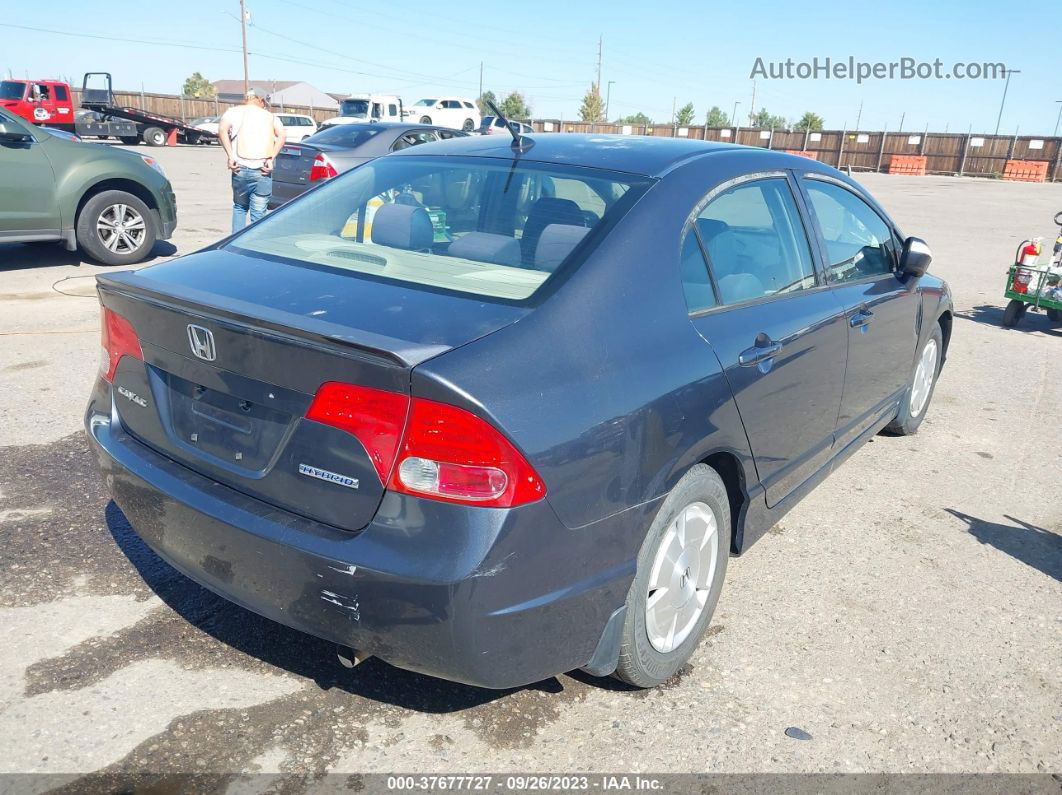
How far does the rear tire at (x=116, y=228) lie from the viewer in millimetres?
8688

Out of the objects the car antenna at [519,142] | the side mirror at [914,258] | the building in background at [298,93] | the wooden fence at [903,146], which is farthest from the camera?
the building in background at [298,93]

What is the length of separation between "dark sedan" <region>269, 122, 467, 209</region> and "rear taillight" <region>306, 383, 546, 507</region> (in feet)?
30.5

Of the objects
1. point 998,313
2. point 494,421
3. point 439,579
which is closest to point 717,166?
point 494,421

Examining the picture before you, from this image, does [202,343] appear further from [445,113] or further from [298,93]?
[298,93]

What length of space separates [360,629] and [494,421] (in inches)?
25.4

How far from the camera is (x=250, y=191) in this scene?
909 cm

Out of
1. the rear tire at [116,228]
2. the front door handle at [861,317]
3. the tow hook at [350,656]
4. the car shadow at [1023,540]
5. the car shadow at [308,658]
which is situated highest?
the front door handle at [861,317]

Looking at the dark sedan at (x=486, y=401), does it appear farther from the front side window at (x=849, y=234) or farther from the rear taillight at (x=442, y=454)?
the front side window at (x=849, y=234)

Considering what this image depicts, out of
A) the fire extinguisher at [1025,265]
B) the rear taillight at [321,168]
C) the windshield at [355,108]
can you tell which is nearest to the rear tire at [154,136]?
the windshield at [355,108]

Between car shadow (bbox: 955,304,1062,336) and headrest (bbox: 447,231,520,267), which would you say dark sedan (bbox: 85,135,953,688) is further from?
car shadow (bbox: 955,304,1062,336)

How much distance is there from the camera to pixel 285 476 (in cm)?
223

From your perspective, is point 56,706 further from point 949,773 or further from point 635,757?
point 949,773

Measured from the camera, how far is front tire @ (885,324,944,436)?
198 inches

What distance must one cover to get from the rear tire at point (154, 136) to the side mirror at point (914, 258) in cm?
3363
